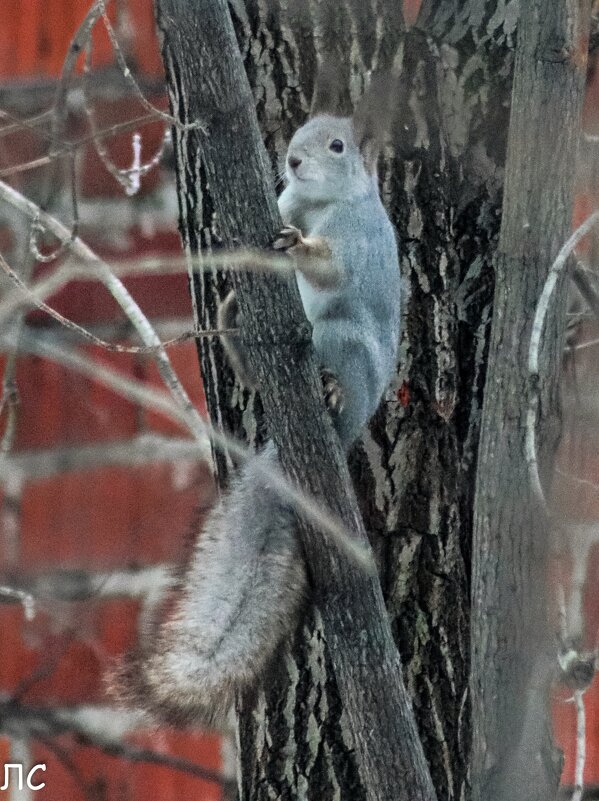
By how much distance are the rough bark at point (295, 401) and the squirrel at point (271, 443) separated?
6 centimetres

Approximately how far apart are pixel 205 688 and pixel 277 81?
643 mm

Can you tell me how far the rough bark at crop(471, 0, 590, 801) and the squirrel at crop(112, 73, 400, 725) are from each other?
7.5 inches

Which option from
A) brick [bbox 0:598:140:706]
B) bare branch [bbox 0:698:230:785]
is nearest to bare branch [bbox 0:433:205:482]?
brick [bbox 0:598:140:706]

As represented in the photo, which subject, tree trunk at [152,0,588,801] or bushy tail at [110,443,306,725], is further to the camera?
tree trunk at [152,0,588,801]

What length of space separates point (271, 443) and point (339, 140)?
1.15 ft

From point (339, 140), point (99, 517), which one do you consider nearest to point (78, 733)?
point (99, 517)

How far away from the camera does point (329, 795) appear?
1468 mm

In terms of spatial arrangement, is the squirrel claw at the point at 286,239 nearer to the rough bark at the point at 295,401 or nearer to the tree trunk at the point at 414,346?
the rough bark at the point at 295,401

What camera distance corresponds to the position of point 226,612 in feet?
4.26

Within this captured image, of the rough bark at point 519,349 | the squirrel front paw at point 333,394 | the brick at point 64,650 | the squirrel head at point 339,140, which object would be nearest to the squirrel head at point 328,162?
the squirrel head at point 339,140

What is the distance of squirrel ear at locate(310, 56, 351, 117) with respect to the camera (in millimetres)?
1522

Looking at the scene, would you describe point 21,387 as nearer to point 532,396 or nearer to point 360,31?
point 360,31

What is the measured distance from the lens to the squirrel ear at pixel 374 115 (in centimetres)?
152

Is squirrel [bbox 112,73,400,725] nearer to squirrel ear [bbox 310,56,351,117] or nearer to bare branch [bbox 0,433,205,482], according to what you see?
squirrel ear [bbox 310,56,351,117]
